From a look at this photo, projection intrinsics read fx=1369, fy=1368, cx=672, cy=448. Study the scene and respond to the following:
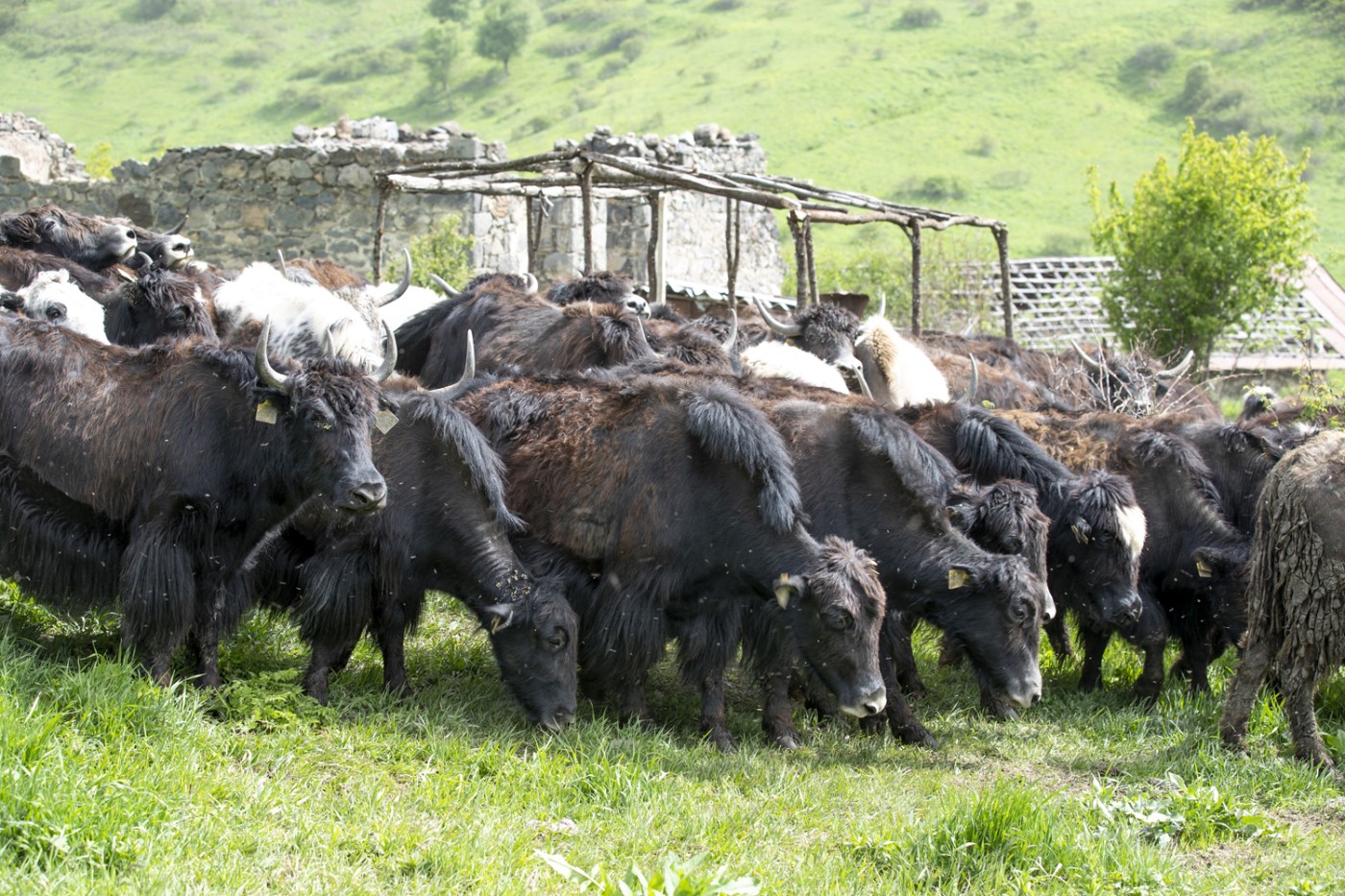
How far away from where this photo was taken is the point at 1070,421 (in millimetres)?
7895

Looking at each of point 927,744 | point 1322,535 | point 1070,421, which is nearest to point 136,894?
point 927,744

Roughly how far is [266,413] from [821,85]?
153 feet

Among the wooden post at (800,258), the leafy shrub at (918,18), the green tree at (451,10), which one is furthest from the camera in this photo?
the green tree at (451,10)

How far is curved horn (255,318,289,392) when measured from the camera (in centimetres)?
525

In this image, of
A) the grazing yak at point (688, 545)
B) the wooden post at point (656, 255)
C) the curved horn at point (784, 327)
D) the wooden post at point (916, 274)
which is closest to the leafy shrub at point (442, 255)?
the wooden post at point (656, 255)

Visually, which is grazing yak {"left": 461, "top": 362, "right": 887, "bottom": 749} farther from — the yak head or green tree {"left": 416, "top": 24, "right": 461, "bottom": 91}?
green tree {"left": 416, "top": 24, "right": 461, "bottom": 91}

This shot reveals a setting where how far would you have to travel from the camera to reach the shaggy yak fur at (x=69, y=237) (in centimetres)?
925

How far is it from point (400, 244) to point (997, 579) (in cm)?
1248

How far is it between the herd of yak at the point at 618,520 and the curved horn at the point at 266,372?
0.05 ft

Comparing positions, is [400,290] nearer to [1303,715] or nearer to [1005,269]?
[1303,715]

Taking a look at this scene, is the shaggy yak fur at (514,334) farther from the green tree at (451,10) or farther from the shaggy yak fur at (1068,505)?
the green tree at (451,10)

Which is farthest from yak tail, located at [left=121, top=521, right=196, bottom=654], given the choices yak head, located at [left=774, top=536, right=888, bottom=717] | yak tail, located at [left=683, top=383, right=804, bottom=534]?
yak head, located at [left=774, top=536, right=888, bottom=717]

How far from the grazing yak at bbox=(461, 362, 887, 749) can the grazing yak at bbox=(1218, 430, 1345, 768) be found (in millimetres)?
1726

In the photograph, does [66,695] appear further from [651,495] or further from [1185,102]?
[1185,102]
